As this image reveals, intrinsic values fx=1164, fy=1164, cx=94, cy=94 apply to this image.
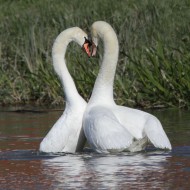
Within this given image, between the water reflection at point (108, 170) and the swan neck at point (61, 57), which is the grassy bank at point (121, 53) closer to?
the swan neck at point (61, 57)

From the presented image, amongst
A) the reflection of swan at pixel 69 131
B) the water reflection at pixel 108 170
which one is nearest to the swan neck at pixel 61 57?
the reflection of swan at pixel 69 131

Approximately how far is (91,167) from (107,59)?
2210mm

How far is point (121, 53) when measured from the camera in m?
19.0

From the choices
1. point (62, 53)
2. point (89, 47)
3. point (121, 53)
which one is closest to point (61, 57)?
point (62, 53)

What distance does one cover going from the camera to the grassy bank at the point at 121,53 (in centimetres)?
1778

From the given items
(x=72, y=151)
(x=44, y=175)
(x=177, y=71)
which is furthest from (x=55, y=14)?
(x=44, y=175)

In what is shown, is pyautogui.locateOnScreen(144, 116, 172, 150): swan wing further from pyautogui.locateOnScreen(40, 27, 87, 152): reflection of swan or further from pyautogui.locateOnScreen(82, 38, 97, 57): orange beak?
pyautogui.locateOnScreen(82, 38, 97, 57): orange beak

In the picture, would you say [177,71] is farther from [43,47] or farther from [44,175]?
[44,175]

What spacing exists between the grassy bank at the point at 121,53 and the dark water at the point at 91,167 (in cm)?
290

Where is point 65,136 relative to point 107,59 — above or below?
below

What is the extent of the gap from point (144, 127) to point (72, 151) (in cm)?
96

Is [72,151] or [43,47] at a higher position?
[43,47]

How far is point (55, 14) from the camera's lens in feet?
71.3

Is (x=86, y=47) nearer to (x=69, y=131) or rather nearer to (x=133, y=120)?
(x=69, y=131)
